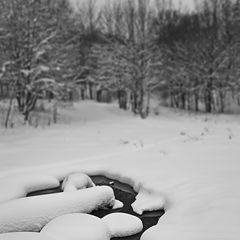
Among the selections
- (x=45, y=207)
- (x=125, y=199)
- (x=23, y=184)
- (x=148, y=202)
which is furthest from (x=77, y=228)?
(x=23, y=184)

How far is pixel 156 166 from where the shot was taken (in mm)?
10203

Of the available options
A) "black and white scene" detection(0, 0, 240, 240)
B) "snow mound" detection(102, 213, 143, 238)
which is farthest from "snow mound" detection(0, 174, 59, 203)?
"snow mound" detection(102, 213, 143, 238)

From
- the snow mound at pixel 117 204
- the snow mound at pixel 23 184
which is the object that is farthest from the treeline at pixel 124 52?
the snow mound at pixel 117 204

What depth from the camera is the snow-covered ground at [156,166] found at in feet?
19.9

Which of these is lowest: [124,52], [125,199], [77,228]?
[125,199]

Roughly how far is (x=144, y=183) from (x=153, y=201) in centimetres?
112

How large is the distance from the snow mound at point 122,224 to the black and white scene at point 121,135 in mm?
20

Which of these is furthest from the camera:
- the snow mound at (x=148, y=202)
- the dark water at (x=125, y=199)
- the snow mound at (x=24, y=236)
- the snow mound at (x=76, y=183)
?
the snow mound at (x=76, y=183)

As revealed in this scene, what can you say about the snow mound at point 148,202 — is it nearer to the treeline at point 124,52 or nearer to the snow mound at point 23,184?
the snow mound at point 23,184

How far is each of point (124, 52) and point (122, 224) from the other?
2331cm

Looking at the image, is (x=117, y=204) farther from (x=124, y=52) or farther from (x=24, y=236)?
(x=124, y=52)

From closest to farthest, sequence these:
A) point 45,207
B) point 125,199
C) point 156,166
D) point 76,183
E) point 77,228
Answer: point 77,228 < point 45,207 < point 125,199 < point 76,183 < point 156,166

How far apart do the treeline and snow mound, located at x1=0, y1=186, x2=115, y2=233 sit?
11.8 metres

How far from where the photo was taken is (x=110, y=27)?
36.0m
